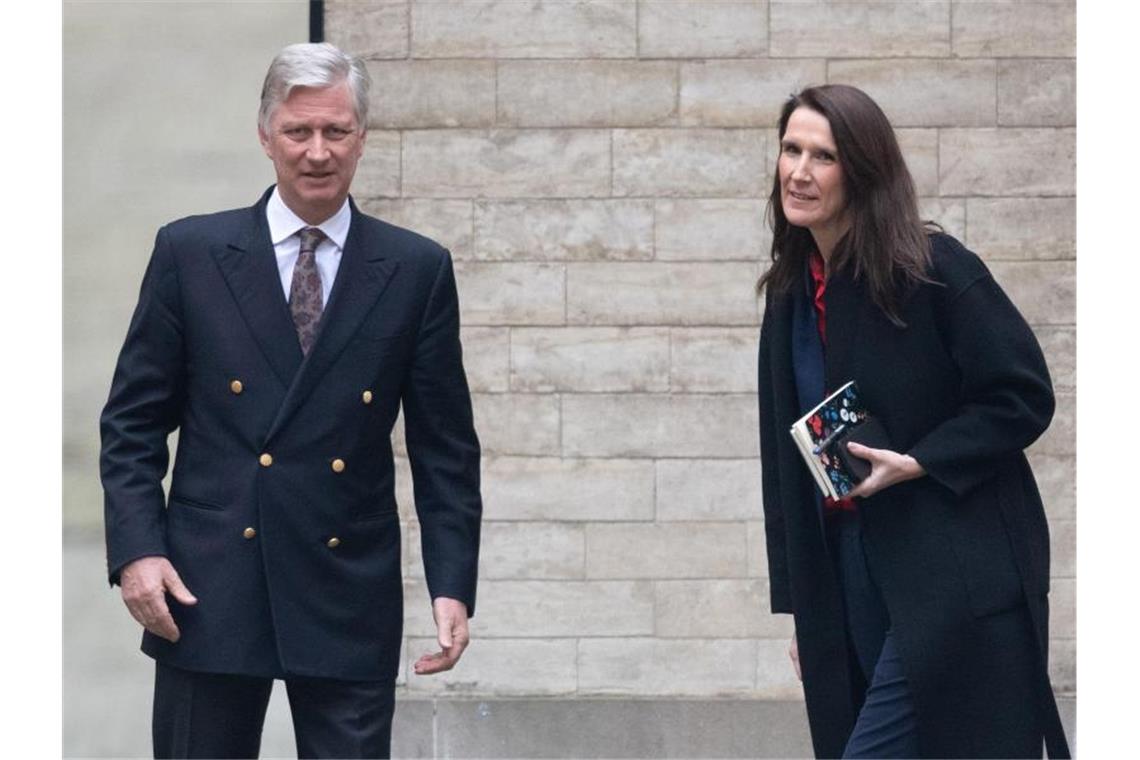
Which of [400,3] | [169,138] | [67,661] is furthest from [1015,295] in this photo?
[67,661]

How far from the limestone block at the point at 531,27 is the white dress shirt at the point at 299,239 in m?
2.94

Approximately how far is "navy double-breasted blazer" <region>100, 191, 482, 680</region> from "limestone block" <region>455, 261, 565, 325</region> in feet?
9.30

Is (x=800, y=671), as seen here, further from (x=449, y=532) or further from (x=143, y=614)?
(x=143, y=614)

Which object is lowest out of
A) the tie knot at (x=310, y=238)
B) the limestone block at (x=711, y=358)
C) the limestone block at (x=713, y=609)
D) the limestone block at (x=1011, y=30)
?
the limestone block at (x=713, y=609)

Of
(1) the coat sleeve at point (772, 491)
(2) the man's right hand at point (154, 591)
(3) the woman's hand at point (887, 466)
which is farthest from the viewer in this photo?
(1) the coat sleeve at point (772, 491)

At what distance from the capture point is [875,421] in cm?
484

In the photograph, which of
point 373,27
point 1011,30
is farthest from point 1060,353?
point 373,27

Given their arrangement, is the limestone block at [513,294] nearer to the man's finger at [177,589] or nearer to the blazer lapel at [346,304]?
the blazer lapel at [346,304]

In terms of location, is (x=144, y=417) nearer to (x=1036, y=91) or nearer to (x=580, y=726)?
(x=580, y=726)

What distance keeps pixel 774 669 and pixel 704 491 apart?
2.28 feet

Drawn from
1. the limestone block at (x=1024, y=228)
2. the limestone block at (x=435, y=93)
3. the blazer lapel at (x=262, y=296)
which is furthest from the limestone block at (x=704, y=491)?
the blazer lapel at (x=262, y=296)

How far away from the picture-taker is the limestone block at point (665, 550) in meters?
7.77

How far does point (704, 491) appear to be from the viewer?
7.78m

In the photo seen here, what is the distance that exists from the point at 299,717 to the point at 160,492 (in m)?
0.59
